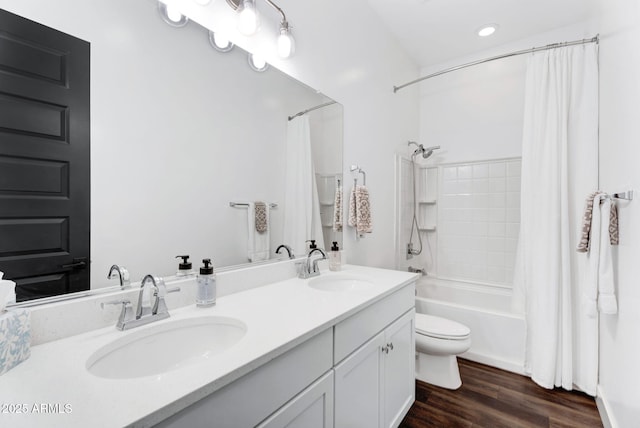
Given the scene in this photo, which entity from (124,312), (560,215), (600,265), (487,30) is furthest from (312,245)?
(487,30)

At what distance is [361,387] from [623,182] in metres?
1.57

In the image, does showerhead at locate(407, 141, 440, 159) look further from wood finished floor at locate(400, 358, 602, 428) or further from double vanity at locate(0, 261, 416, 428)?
wood finished floor at locate(400, 358, 602, 428)

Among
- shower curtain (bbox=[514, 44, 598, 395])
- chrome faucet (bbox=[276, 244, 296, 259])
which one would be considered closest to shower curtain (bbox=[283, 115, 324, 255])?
chrome faucet (bbox=[276, 244, 296, 259])

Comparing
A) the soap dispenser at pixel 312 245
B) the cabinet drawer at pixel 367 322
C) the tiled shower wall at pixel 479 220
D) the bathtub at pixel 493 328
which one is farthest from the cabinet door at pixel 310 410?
the tiled shower wall at pixel 479 220

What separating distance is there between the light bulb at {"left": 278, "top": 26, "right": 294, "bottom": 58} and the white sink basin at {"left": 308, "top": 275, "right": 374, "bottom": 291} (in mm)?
1219

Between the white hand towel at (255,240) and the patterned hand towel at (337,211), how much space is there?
23.5 inches

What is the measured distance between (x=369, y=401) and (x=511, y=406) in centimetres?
119

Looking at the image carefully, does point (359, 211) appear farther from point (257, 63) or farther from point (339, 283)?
point (257, 63)

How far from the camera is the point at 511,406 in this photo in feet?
6.00

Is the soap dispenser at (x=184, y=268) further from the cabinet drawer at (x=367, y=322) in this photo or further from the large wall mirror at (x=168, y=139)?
the cabinet drawer at (x=367, y=322)

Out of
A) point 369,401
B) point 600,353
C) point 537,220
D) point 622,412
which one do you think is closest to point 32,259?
point 369,401

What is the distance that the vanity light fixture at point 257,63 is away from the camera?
4.69 feet

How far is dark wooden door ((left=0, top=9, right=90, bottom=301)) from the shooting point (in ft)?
2.49

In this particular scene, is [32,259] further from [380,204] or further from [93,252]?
[380,204]
